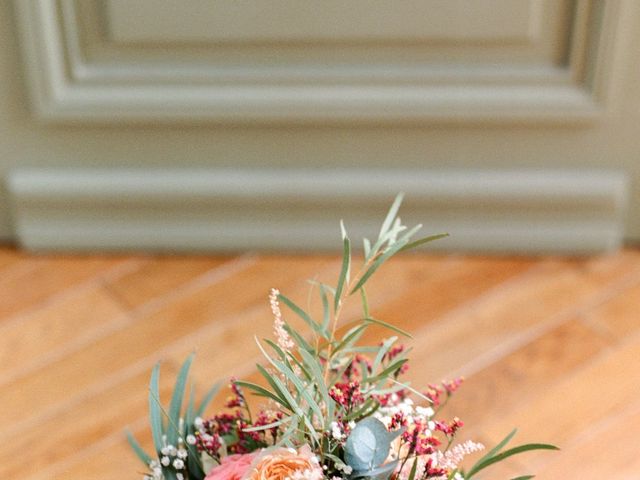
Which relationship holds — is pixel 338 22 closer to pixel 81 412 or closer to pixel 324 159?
pixel 324 159

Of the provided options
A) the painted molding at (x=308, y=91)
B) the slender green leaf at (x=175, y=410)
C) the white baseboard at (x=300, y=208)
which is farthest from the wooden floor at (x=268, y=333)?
the slender green leaf at (x=175, y=410)

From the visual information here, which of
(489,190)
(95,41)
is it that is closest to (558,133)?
(489,190)

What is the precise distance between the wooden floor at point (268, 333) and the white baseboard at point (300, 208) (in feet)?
0.12

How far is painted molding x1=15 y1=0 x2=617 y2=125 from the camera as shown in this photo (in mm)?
1554

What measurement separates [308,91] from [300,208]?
8.8 inches

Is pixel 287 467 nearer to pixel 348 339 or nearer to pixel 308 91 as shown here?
pixel 348 339

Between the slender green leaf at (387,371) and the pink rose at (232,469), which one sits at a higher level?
the slender green leaf at (387,371)

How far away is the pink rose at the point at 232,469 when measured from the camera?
780 millimetres

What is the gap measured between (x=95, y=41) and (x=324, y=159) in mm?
415

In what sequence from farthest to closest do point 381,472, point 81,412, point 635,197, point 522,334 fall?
point 635,197
point 522,334
point 81,412
point 381,472

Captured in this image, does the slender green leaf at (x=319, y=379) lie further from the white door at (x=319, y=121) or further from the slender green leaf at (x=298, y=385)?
the white door at (x=319, y=121)

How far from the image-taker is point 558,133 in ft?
5.32

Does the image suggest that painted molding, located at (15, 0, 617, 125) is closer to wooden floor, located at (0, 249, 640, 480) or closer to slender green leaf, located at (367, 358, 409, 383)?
wooden floor, located at (0, 249, 640, 480)

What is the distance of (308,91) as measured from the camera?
1.56 metres
